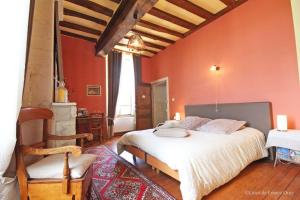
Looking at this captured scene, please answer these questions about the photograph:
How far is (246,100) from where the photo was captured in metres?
3.12

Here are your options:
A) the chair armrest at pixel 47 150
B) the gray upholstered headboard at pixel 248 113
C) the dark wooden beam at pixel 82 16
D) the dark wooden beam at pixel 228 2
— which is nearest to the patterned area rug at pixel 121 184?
the chair armrest at pixel 47 150

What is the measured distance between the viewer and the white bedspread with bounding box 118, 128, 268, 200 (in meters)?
1.59

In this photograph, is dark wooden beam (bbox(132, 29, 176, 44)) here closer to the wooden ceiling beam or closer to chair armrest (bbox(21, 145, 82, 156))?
the wooden ceiling beam

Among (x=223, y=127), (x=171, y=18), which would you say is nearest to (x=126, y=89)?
(x=171, y=18)

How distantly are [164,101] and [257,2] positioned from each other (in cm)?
420

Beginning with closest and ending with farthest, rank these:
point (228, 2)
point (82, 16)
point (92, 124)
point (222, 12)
Answer: point (228, 2), point (222, 12), point (82, 16), point (92, 124)

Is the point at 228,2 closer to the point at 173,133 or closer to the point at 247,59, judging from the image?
the point at 247,59

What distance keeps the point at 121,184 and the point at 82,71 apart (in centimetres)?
374

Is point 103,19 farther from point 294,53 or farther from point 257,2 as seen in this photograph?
point 294,53

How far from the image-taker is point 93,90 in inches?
193

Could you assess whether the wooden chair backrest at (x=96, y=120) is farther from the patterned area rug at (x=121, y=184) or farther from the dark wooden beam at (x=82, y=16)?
the dark wooden beam at (x=82, y=16)

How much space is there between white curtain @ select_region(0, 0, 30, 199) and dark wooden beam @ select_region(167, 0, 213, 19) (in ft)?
9.68

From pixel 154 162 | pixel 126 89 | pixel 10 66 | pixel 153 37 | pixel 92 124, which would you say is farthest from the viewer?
pixel 126 89

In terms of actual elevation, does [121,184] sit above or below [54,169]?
below
